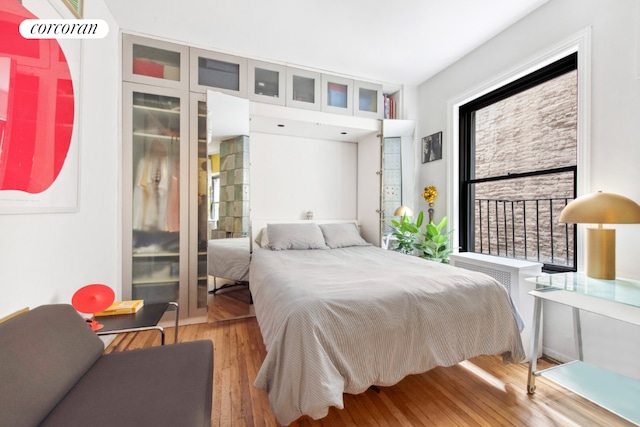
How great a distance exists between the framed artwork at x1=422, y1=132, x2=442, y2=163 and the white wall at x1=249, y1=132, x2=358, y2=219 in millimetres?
960

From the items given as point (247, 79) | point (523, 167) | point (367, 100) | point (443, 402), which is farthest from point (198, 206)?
point (523, 167)

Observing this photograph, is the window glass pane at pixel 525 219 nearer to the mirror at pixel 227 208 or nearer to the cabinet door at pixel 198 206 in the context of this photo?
the mirror at pixel 227 208

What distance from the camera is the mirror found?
8.87 feet

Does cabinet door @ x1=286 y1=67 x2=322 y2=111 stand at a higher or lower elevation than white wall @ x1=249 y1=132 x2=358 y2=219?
higher

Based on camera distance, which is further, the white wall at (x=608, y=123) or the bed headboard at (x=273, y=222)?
the bed headboard at (x=273, y=222)

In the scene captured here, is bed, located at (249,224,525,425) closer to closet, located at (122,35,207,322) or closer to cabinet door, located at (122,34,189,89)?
closet, located at (122,35,207,322)

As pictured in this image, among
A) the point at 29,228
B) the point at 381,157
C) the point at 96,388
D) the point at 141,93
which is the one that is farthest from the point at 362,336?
the point at 141,93

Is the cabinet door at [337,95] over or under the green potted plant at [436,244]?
over

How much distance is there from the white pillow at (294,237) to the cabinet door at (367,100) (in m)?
1.60

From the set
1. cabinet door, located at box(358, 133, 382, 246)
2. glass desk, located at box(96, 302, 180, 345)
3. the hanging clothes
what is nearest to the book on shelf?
glass desk, located at box(96, 302, 180, 345)

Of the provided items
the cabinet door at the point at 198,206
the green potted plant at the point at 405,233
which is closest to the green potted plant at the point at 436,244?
the green potted plant at the point at 405,233

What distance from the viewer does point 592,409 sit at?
1.54 metres

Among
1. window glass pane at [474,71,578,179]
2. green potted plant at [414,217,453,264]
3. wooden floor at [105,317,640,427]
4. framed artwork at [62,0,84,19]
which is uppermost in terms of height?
framed artwork at [62,0,84,19]

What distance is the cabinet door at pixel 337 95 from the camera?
3244 mm
